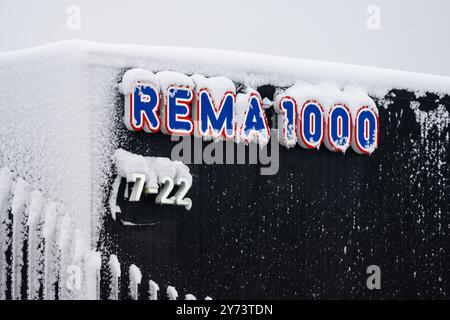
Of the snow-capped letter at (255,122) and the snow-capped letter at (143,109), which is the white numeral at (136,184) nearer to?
the snow-capped letter at (143,109)

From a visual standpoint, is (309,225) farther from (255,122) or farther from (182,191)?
(182,191)

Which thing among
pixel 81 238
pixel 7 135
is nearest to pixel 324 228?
pixel 81 238

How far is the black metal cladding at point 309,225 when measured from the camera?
1147 centimetres

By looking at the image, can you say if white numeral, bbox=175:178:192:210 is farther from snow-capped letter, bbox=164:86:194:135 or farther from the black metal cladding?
snow-capped letter, bbox=164:86:194:135

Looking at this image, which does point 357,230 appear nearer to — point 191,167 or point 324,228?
point 324,228

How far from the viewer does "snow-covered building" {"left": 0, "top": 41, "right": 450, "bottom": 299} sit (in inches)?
436

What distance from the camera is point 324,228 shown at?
13.0 m

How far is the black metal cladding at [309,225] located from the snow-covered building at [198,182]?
0.07ft

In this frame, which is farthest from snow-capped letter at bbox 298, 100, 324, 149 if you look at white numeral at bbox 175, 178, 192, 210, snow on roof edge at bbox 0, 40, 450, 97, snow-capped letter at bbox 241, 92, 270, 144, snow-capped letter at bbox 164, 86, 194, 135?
white numeral at bbox 175, 178, 192, 210

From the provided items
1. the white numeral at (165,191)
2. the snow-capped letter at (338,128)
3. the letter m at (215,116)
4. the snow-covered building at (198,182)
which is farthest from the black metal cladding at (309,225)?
the letter m at (215,116)

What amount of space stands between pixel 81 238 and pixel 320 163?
12.9 ft

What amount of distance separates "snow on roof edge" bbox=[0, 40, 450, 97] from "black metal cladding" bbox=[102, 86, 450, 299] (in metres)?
0.27

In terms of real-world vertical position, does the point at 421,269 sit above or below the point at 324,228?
below

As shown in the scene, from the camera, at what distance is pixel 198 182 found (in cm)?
1180
